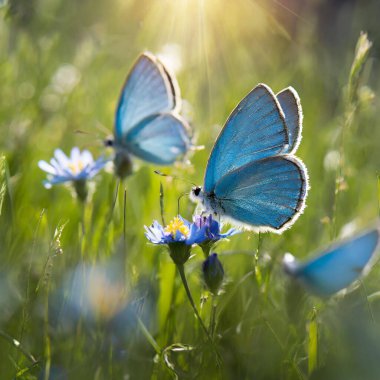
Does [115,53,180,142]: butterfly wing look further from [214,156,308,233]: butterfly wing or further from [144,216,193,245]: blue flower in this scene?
[144,216,193,245]: blue flower

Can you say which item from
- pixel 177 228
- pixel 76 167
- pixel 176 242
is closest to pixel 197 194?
pixel 177 228

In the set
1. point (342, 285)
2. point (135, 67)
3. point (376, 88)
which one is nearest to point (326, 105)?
point (376, 88)

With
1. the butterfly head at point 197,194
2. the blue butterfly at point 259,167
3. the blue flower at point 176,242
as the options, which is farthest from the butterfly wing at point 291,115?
the blue flower at point 176,242

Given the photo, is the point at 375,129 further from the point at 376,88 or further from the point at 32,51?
the point at 32,51

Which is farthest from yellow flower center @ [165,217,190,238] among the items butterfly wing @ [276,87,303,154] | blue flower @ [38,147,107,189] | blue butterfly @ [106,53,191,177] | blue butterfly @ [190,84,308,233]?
blue butterfly @ [106,53,191,177]

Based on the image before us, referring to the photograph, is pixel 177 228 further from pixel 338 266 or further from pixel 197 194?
pixel 338 266

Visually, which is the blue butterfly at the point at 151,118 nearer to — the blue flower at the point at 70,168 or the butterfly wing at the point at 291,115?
the blue flower at the point at 70,168
